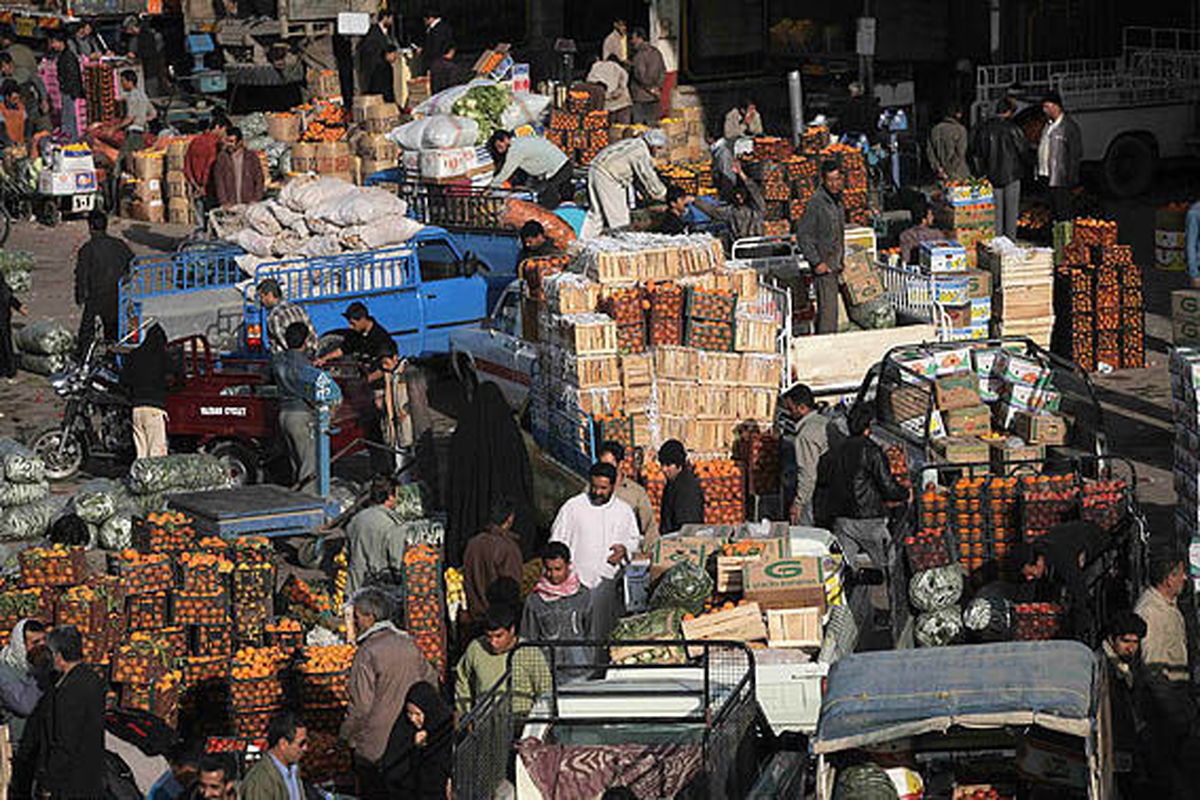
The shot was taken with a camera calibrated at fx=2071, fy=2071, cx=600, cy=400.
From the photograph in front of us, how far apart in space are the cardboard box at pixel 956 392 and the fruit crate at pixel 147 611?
645 centimetres

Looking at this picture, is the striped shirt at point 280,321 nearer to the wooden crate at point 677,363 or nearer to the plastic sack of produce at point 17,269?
the wooden crate at point 677,363

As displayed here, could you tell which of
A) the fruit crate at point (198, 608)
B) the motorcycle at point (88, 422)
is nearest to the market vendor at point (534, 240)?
the motorcycle at point (88, 422)

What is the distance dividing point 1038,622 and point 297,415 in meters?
7.07

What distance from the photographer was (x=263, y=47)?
37312 mm

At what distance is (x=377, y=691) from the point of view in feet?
38.3

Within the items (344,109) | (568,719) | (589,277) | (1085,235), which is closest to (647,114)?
(344,109)

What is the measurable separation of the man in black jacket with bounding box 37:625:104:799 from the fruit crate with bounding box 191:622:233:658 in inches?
106

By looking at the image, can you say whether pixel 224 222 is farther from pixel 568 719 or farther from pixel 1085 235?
pixel 568 719

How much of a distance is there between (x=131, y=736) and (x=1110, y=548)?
21.3 feet

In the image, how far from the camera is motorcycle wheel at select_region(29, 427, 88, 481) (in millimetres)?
19198

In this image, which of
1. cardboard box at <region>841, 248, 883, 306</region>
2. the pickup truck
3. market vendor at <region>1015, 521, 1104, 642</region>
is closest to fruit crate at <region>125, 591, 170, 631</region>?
market vendor at <region>1015, 521, 1104, 642</region>

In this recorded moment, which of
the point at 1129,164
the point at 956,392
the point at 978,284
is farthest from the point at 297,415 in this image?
the point at 1129,164

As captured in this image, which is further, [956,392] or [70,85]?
[70,85]

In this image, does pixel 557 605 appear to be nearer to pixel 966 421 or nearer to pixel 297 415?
pixel 966 421
